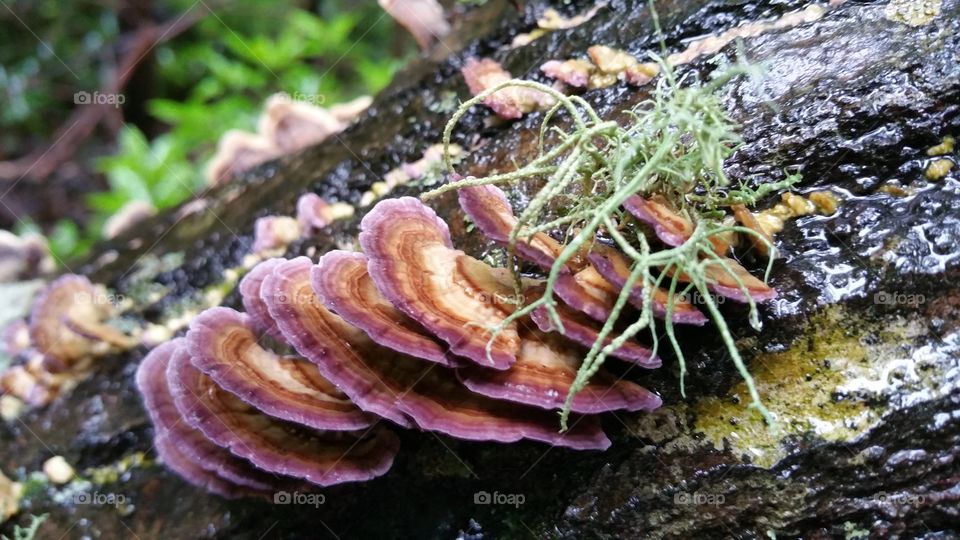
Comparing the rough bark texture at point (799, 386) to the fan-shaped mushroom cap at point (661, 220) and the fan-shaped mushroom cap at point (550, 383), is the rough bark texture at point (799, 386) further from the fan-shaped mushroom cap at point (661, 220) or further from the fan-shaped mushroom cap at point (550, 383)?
the fan-shaped mushroom cap at point (661, 220)

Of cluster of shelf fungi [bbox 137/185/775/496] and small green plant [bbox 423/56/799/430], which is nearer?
small green plant [bbox 423/56/799/430]

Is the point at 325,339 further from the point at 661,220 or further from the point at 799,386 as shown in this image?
the point at 799,386

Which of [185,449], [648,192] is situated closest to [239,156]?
[185,449]

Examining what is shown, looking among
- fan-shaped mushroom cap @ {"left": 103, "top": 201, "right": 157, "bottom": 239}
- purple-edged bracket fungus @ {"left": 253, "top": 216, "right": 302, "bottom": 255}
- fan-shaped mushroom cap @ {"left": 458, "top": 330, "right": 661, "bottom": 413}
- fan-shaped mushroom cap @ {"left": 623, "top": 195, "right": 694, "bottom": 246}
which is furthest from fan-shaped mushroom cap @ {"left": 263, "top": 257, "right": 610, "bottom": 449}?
fan-shaped mushroom cap @ {"left": 103, "top": 201, "right": 157, "bottom": 239}

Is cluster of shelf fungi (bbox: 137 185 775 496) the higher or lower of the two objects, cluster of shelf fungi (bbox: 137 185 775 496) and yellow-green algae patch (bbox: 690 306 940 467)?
the higher

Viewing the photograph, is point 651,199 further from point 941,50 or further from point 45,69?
point 45,69

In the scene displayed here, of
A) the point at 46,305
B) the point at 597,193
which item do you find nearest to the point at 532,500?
the point at 597,193

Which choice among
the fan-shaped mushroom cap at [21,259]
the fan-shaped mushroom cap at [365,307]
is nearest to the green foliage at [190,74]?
the fan-shaped mushroom cap at [21,259]

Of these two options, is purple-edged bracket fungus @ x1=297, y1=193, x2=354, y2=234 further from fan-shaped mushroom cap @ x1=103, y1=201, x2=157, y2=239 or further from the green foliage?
the green foliage
